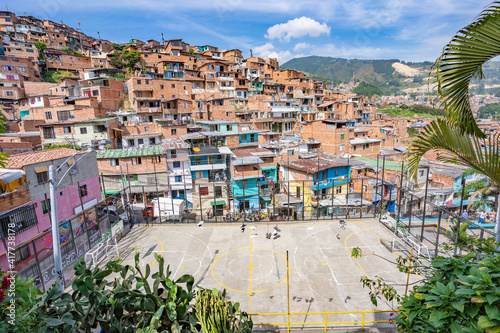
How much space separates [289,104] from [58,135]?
46026mm

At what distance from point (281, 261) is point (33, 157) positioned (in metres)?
21.5

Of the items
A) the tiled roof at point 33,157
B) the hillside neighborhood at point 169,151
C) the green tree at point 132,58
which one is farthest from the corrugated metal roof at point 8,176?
the green tree at point 132,58

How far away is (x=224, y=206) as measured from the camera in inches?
1375

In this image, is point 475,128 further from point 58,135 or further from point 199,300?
point 58,135

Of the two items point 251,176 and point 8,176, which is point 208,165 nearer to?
point 251,176

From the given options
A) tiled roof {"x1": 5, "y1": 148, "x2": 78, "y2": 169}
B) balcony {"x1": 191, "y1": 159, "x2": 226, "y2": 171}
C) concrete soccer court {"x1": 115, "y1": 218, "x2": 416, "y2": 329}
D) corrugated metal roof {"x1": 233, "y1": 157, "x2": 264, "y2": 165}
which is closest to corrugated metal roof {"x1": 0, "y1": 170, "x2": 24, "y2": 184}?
tiled roof {"x1": 5, "y1": 148, "x2": 78, "y2": 169}

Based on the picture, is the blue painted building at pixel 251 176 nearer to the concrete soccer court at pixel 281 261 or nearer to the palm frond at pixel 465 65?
the concrete soccer court at pixel 281 261

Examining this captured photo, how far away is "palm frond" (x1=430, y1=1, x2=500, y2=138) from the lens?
2.71 metres

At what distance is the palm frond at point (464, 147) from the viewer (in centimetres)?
333

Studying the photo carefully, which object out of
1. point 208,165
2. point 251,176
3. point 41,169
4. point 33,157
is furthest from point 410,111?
point 33,157

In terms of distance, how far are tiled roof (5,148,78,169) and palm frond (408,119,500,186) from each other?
2538 cm

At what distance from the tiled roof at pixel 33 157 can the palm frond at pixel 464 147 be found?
25375 millimetres

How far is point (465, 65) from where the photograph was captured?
9.66ft

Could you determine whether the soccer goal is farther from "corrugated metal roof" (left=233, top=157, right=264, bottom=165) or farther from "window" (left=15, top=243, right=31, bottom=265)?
"corrugated metal roof" (left=233, top=157, right=264, bottom=165)
